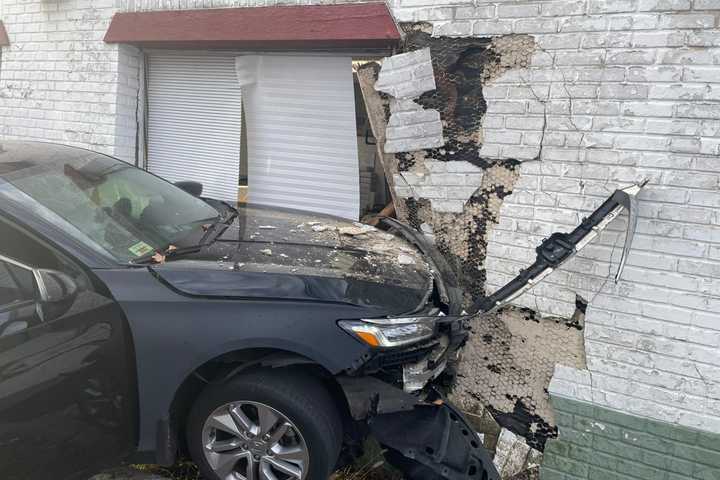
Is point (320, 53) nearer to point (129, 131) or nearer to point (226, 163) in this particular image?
point (226, 163)

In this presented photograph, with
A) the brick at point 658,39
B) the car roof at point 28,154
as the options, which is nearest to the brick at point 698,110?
the brick at point 658,39

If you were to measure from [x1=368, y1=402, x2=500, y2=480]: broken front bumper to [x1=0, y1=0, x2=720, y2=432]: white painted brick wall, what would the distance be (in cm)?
Result: 98

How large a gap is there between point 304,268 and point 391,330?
1.76 feet

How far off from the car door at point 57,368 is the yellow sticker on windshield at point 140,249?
0.27 meters

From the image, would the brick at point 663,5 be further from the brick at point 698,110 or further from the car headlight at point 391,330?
the car headlight at point 391,330

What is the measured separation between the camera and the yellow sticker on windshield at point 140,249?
98.6 inches

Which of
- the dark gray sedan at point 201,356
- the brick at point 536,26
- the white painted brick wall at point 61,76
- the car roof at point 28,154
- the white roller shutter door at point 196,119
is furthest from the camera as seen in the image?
the white painted brick wall at point 61,76

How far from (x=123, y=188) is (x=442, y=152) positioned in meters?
2.11

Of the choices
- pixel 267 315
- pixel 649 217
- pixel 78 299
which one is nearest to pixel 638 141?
pixel 649 217

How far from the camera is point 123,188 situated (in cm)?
307

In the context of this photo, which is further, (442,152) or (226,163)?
Answer: (226,163)

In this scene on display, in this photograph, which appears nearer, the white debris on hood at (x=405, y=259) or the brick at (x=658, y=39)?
the brick at (x=658, y=39)

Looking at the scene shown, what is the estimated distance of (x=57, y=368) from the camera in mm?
2195

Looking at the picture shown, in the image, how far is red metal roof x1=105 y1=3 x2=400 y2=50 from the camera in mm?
3645
